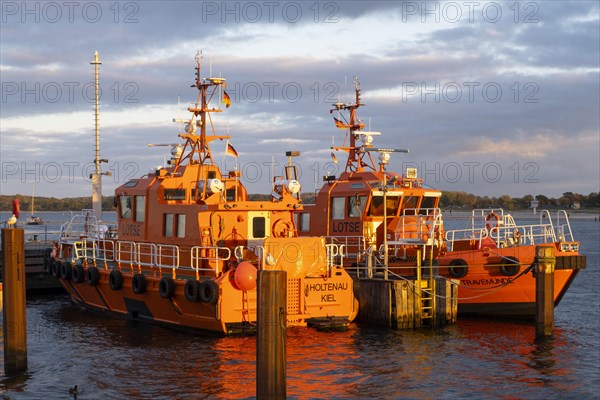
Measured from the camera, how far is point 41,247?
31656 millimetres

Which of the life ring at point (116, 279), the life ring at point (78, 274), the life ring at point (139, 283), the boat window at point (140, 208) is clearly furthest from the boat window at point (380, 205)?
the life ring at point (78, 274)

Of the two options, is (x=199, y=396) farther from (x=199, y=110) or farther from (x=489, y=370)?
(x=199, y=110)

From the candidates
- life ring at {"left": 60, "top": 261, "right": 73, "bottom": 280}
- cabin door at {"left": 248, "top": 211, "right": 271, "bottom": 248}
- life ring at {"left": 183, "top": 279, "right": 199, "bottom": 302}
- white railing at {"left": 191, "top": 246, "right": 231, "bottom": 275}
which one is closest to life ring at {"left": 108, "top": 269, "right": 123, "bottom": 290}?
white railing at {"left": 191, "top": 246, "right": 231, "bottom": 275}

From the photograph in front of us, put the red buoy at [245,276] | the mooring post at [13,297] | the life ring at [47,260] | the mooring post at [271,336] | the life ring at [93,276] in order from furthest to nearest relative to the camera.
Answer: the life ring at [47,260] → the life ring at [93,276] → the red buoy at [245,276] → the mooring post at [13,297] → the mooring post at [271,336]

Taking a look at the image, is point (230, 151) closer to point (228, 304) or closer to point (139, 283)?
point (139, 283)

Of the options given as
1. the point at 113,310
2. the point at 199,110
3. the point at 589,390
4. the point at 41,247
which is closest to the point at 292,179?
the point at 199,110

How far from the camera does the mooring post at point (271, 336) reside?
36.2 feet

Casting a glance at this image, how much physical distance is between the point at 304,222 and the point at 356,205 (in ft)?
8.21

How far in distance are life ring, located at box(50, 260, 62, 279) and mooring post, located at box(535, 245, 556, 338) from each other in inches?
560

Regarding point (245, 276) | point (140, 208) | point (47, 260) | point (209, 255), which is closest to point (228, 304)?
point (245, 276)

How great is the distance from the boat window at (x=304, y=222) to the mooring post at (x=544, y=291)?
9.04 metres

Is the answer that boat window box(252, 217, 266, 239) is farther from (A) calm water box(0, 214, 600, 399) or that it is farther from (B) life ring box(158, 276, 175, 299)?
(A) calm water box(0, 214, 600, 399)

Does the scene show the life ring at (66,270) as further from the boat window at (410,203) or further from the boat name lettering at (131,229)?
the boat window at (410,203)

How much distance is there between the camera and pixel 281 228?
2102 cm
